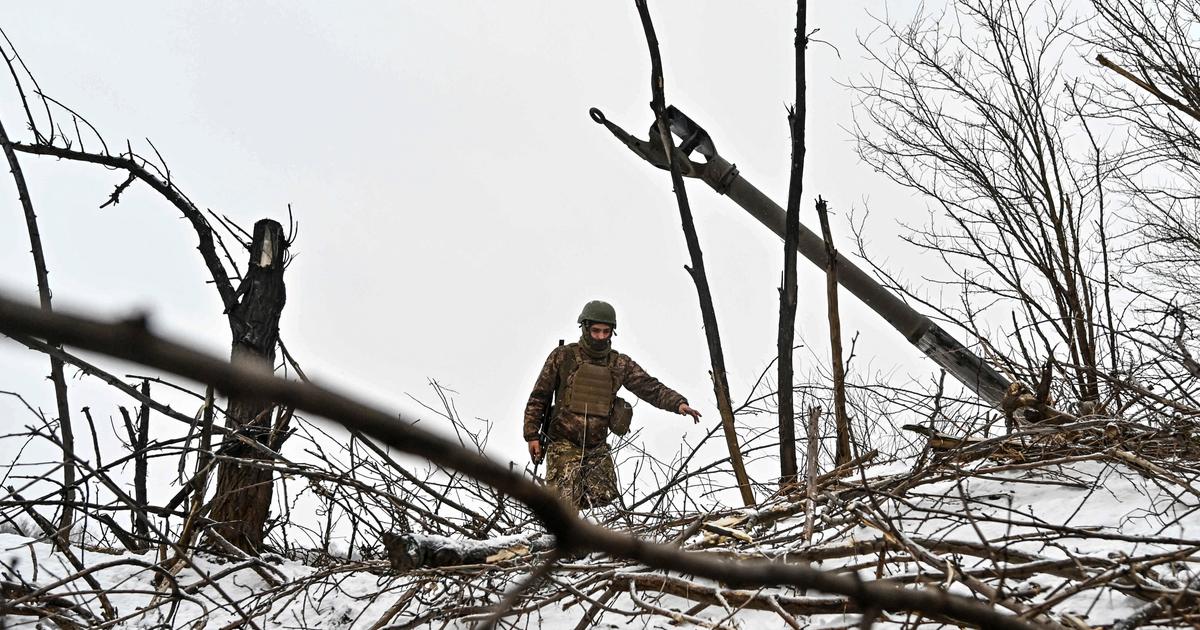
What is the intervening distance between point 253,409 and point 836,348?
2.28m

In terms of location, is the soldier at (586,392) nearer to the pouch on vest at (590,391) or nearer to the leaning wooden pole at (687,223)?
the pouch on vest at (590,391)

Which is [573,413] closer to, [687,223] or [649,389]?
[649,389]

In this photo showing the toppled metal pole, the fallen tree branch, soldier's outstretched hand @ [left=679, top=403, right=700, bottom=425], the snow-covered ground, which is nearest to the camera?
the fallen tree branch

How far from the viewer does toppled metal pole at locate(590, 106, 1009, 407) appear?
12.7 ft

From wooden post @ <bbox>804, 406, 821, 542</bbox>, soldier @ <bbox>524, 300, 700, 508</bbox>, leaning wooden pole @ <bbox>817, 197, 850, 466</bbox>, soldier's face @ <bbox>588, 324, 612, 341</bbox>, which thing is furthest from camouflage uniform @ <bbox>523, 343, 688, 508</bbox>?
wooden post @ <bbox>804, 406, 821, 542</bbox>

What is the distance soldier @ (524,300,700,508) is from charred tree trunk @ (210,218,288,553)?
2.56 m

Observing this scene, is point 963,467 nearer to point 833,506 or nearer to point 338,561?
point 833,506

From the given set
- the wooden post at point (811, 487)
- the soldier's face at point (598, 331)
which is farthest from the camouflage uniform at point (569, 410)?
the wooden post at point (811, 487)

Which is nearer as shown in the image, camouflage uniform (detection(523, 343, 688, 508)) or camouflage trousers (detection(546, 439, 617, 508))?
camouflage trousers (detection(546, 439, 617, 508))

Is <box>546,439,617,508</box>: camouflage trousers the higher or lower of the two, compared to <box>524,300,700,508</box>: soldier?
lower

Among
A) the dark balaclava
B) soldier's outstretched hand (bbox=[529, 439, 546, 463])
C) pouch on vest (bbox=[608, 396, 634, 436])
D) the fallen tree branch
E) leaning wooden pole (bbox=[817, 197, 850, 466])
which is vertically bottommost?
the fallen tree branch

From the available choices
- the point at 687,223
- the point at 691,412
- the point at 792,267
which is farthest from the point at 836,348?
the point at 691,412

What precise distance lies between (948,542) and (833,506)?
1.08 feet

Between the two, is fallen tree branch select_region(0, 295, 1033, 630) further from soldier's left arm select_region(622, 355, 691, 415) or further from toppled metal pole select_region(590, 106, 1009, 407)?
soldier's left arm select_region(622, 355, 691, 415)
